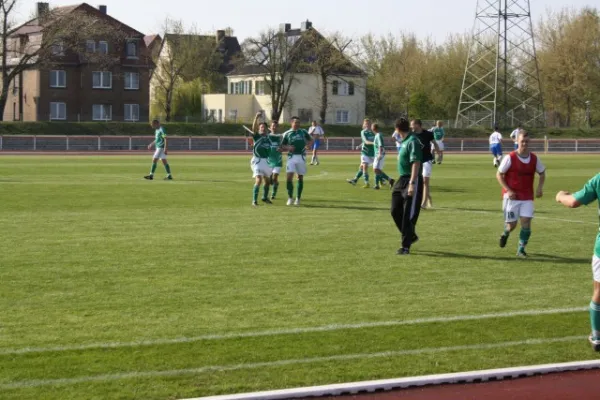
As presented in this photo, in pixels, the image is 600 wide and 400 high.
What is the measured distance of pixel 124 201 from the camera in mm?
21562

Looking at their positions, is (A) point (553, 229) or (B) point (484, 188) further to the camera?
(B) point (484, 188)

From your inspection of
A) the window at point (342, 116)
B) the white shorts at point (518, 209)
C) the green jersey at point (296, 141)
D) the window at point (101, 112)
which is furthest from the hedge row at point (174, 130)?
the white shorts at point (518, 209)

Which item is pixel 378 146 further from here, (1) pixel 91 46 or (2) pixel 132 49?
(2) pixel 132 49

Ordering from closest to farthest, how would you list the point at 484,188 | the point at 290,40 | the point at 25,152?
the point at 484,188 < the point at 25,152 < the point at 290,40

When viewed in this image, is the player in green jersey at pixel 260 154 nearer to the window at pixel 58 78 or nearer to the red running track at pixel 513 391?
the red running track at pixel 513 391

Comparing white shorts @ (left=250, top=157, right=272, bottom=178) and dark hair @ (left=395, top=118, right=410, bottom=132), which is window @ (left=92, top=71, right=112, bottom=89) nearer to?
white shorts @ (left=250, top=157, right=272, bottom=178)

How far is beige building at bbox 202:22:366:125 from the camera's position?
8381cm

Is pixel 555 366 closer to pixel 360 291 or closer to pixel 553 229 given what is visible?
pixel 360 291

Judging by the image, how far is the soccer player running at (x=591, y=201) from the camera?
777cm

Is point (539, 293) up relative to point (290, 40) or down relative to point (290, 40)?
down

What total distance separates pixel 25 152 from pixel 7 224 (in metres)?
34.6

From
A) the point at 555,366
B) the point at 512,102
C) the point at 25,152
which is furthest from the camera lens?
the point at 512,102

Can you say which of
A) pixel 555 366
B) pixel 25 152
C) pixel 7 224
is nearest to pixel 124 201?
pixel 7 224

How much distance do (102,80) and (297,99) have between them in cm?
1754
